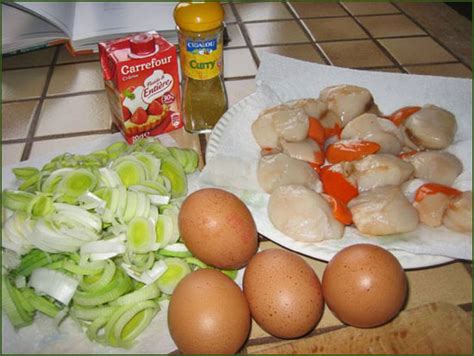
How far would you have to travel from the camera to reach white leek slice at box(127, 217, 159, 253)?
647 millimetres

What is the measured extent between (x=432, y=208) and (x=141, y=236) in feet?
1.50

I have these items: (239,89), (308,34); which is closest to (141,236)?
(239,89)

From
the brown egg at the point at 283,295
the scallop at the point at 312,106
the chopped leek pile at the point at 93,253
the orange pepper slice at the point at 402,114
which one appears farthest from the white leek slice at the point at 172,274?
the orange pepper slice at the point at 402,114

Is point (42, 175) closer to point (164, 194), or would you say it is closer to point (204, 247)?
point (164, 194)

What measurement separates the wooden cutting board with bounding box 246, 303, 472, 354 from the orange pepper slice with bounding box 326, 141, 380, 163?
1.08 feet

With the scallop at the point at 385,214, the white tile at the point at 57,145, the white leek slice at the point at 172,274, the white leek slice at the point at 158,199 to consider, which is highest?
the white leek slice at the point at 158,199

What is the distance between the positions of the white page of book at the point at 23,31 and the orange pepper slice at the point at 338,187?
0.85 metres

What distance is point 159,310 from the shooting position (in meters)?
0.63

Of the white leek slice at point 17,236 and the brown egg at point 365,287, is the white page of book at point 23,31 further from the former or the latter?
the brown egg at point 365,287

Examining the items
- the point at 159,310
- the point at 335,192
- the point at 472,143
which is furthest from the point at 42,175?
the point at 472,143

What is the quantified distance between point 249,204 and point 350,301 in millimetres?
255

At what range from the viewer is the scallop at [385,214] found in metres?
0.70

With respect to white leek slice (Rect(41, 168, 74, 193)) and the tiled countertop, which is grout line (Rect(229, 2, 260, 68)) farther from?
white leek slice (Rect(41, 168, 74, 193))

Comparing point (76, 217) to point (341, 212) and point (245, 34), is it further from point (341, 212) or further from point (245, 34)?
point (245, 34)
